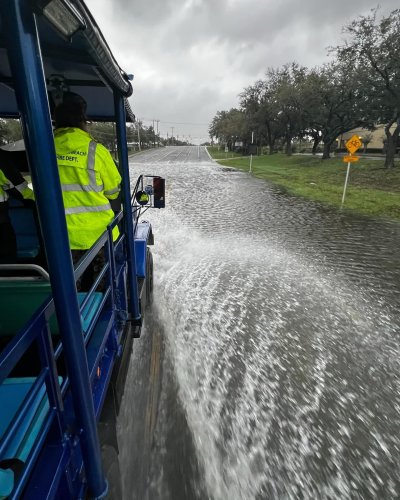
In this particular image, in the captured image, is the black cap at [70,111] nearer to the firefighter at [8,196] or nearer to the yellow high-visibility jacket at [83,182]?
the yellow high-visibility jacket at [83,182]

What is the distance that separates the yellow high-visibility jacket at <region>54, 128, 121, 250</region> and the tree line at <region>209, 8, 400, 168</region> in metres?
22.9

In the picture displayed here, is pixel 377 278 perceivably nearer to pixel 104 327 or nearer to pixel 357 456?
pixel 357 456

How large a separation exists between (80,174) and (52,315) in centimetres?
105

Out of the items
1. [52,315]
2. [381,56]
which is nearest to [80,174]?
[52,315]

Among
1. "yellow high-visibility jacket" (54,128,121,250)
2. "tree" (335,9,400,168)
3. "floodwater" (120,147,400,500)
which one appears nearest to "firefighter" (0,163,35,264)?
"yellow high-visibility jacket" (54,128,121,250)

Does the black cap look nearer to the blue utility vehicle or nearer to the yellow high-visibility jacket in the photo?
the yellow high-visibility jacket

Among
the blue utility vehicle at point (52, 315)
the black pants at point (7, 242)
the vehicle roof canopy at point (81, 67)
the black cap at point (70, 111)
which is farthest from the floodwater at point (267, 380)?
the vehicle roof canopy at point (81, 67)

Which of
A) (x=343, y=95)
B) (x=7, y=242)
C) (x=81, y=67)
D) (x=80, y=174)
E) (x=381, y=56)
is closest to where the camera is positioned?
(x=80, y=174)

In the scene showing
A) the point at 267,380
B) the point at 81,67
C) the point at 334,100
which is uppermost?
the point at 334,100

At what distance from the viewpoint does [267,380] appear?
3.02 m

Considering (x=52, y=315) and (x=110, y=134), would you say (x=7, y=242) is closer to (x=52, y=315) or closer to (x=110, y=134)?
(x=52, y=315)

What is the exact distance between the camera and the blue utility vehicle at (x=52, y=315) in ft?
3.08

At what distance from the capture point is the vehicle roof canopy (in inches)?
51.5

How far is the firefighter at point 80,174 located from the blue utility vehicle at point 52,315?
0.21 metres
